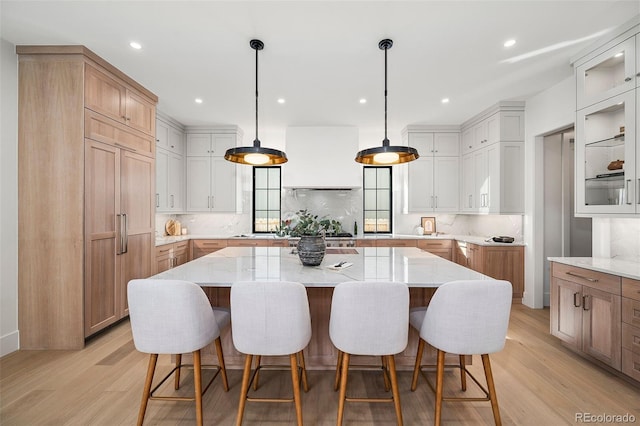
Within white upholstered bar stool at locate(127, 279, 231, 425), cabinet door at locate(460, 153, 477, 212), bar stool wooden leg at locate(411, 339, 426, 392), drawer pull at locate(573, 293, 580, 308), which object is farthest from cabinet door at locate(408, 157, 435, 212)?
white upholstered bar stool at locate(127, 279, 231, 425)

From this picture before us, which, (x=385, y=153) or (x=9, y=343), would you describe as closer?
(x=385, y=153)

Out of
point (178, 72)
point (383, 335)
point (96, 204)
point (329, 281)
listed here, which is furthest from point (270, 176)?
point (383, 335)

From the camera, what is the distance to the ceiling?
2.14m

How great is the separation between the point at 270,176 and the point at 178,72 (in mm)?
2800

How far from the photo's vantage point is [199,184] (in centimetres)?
507

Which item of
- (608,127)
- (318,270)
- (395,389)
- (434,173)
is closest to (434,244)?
(434,173)

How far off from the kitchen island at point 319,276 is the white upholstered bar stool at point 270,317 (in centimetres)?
23

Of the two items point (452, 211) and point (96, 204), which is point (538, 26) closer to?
point (452, 211)

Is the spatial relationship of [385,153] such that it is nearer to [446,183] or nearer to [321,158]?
[321,158]

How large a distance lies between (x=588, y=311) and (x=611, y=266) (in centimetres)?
41

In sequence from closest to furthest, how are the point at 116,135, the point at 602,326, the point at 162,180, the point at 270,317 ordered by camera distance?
the point at 270,317 → the point at 602,326 → the point at 116,135 → the point at 162,180

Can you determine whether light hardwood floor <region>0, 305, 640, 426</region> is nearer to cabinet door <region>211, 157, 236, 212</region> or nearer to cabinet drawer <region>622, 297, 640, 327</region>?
cabinet drawer <region>622, 297, 640, 327</region>

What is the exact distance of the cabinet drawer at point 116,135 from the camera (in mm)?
2716

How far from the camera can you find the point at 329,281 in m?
1.78
